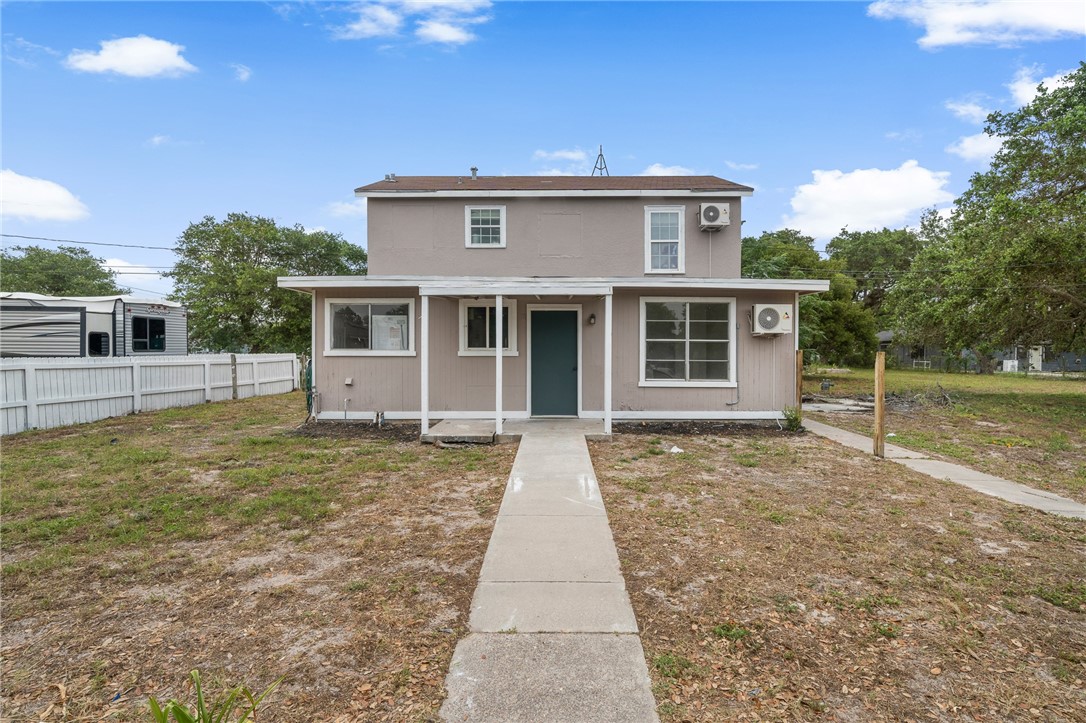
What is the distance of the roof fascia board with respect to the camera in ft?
34.3

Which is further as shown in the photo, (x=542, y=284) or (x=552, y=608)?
(x=542, y=284)

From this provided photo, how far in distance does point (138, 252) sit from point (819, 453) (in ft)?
102

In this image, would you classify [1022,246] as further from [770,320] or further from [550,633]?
[550,633]

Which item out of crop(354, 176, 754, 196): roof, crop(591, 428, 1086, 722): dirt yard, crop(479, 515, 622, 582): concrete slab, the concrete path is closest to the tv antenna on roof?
crop(354, 176, 754, 196): roof

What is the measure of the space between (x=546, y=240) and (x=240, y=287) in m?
20.8

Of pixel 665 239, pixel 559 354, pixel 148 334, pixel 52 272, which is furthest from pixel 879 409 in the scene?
pixel 52 272

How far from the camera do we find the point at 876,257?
37.5 meters

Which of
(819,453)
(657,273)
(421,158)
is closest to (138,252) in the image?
(421,158)

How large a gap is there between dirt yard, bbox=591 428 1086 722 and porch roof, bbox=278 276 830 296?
12.4 feet

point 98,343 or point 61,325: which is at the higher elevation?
point 61,325

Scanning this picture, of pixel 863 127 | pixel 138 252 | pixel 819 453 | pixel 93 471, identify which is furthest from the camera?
pixel 138 252

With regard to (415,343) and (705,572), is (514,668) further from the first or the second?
(415,343)

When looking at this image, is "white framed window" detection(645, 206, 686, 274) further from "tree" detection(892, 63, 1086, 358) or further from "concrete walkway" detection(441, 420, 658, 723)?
"tree" detection(892, 63, 1086, 358)

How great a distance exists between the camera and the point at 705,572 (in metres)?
3.56
